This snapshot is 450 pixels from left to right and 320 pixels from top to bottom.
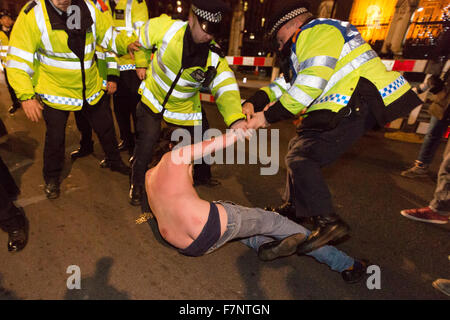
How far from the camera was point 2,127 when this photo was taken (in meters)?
4.10

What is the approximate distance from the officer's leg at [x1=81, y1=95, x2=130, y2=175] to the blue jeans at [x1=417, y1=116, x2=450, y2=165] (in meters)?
3.98

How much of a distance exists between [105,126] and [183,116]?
1.02m

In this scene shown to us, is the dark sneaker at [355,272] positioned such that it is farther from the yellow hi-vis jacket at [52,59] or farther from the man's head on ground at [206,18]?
the yellow hi-vis jacket at [52,59]

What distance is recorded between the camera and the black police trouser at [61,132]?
8.28 feet

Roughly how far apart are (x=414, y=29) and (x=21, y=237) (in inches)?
617

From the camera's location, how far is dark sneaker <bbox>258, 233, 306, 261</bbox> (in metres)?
1.78

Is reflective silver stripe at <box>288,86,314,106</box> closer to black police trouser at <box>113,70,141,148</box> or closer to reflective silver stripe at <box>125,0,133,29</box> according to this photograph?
black police trouser at <box>113,70,141,148</box>

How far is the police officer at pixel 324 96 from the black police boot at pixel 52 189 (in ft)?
7.36

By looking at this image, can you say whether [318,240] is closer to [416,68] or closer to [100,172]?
[100,172]

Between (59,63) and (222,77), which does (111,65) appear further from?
(222,77)

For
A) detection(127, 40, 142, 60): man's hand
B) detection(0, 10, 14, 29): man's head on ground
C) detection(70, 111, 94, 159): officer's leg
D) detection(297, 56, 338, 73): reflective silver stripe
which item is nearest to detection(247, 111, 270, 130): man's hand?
detection(297, 56, 338, 73): reflective silver stripe

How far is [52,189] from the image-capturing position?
2.66 m

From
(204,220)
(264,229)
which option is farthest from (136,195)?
(264,229)
